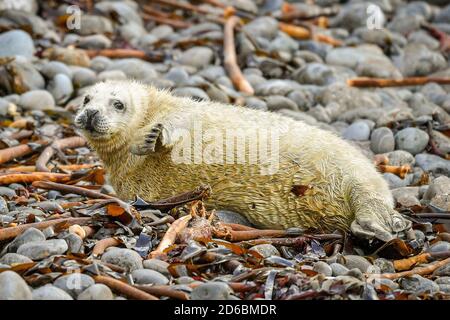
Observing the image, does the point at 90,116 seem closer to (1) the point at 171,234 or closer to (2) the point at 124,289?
(1) the point at 171,234

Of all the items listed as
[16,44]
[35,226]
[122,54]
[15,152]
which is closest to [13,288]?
[35,226]

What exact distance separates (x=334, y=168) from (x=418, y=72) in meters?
6.04

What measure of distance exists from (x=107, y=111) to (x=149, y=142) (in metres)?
0.61

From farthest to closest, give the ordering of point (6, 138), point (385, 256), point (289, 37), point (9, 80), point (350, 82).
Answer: point (289, 37), point (350, 82), point (9, 80), point (6, 138), point (385, 256)

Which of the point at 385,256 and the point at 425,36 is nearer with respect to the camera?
the point at 385,256

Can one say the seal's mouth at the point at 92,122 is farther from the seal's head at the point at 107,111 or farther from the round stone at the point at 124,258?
the round stone at the point at 124,258

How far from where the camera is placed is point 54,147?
832 centimetres

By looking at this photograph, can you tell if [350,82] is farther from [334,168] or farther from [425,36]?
[334,168]

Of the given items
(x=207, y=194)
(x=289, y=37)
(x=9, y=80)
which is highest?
(x=289, y=37)

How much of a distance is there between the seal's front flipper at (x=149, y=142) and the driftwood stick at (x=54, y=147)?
60.8 inches
